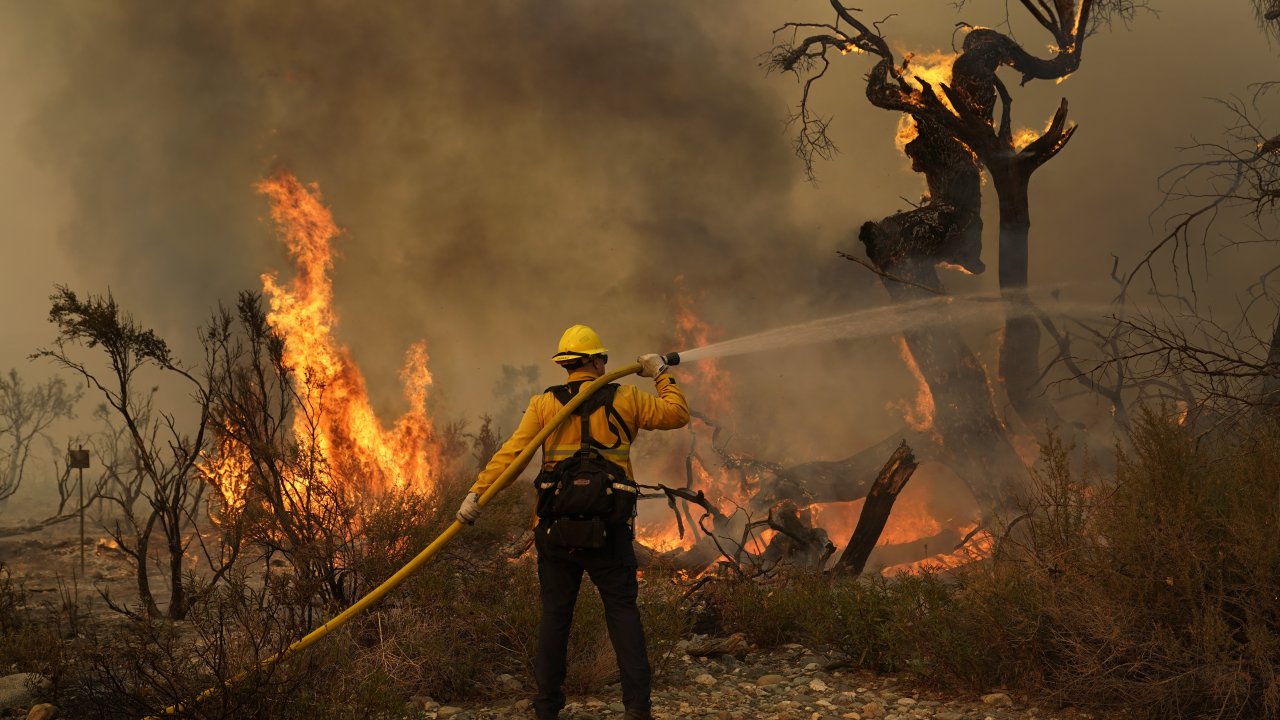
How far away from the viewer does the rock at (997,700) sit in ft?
17.0

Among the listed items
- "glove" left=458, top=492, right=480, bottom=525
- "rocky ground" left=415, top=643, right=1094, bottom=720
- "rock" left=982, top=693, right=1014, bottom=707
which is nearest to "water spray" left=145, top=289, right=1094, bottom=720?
"glove" left=458, top=492, right=480, bottom=525

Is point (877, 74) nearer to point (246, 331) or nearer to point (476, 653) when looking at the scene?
point (246, 331)

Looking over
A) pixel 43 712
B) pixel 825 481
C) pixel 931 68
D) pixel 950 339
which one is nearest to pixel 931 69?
pixel 931 68

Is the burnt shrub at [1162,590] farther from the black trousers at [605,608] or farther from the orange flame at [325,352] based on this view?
the orange flame at [325,352]

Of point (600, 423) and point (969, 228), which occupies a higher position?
point (969, 228)

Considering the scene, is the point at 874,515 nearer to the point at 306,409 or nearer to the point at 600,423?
the point at 600,423

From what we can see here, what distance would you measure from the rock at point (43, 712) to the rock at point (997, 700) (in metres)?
5.35

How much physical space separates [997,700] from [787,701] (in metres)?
1.26

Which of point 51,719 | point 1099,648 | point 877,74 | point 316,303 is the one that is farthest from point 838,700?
point 316,303

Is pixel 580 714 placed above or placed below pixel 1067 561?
below

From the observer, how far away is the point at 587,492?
15.0ft

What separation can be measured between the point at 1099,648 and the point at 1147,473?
100cm

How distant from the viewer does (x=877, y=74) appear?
13453 millimetres

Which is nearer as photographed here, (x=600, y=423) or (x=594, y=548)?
(x=594, y=548)
